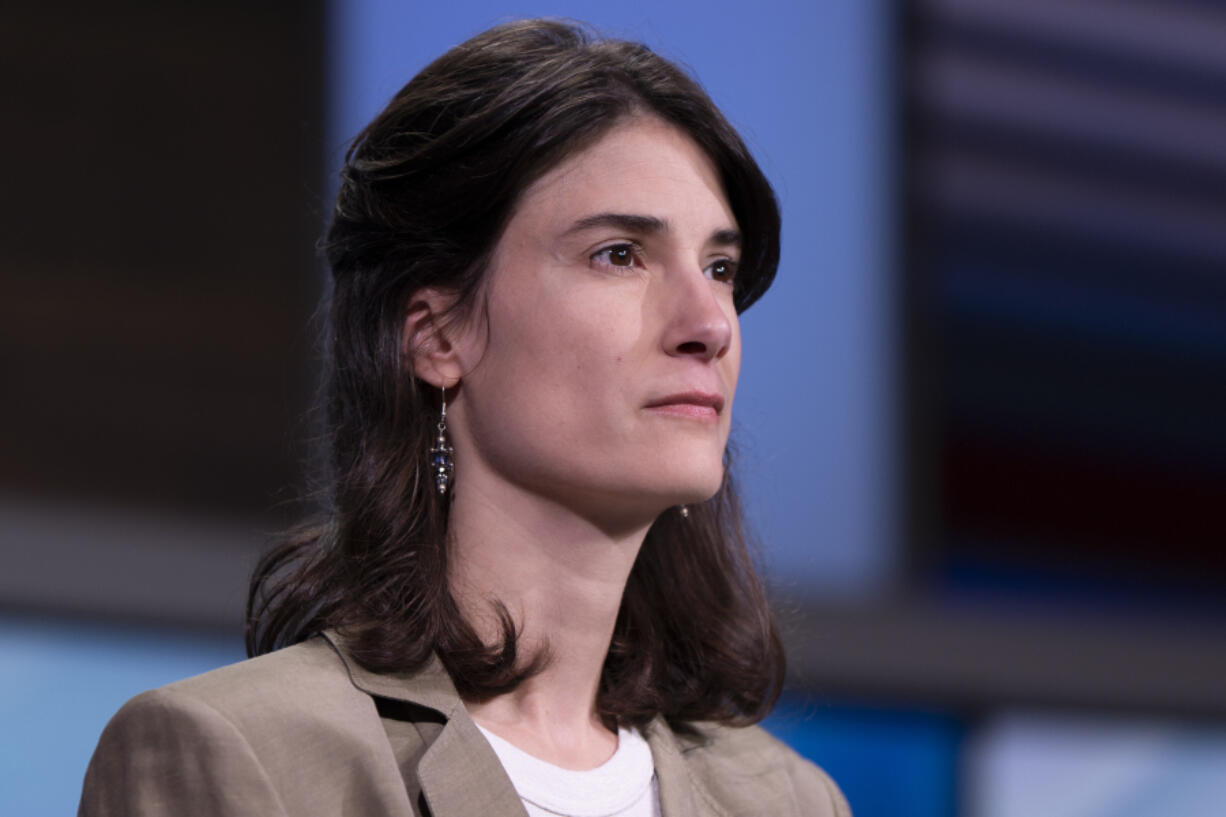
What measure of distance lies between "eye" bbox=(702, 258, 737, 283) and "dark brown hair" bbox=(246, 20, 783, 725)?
0.32ft

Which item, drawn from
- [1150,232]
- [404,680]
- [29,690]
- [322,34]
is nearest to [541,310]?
[404,680]

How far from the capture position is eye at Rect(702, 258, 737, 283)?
78.5 inches

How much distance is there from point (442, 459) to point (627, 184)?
0.42 metres

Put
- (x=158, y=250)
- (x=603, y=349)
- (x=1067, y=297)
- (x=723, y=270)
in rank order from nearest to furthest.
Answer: (x=603, y=349), (x=723, y=270), (x=158, y=250), (x=1067, y=297)

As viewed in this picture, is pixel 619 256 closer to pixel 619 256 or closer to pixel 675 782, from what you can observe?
→ pixel 619 256

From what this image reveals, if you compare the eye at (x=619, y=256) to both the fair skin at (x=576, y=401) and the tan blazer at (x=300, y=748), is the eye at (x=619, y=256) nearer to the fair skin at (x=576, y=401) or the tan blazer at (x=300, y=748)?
the fair skin at (x=576, y=401)

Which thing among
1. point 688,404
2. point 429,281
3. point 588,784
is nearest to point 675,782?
point 588,784

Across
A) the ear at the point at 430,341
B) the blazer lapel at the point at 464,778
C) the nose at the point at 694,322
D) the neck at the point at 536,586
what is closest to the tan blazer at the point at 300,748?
the blazer lapel at the point at 464,778

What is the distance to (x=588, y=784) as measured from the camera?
182 cm

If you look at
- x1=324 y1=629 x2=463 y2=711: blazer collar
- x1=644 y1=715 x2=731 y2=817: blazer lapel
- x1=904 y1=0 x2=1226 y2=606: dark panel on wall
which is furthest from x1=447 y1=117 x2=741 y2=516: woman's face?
x1=904 y1=0 x2=1226 y2=606: dark panel on wall

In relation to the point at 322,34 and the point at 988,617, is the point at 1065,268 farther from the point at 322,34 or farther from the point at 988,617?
the point at 322,34

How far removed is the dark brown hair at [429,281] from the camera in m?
1.80

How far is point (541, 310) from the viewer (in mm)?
1815

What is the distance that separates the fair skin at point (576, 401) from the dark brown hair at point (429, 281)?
36 millimetres
